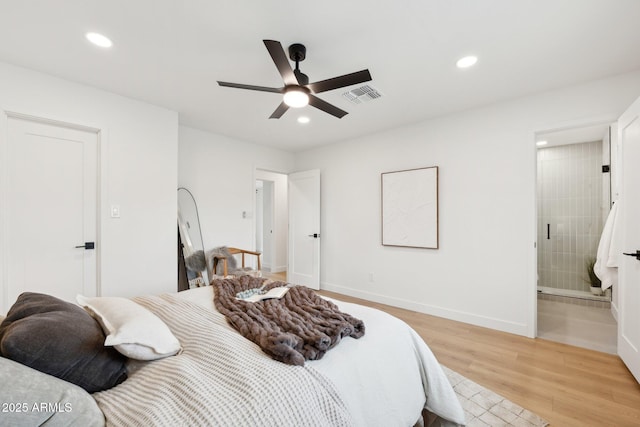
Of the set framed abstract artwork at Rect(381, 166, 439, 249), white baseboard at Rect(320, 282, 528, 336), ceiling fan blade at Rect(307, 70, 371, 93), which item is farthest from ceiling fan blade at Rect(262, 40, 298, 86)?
white baseboard at Rect(320, 282, 528, 336)

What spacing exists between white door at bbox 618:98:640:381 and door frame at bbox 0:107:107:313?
4619 mm

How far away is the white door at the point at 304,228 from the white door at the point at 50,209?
2.98m

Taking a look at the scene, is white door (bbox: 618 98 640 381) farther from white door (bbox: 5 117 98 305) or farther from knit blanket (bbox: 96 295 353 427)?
white door (bbox: 5 117 98 305)

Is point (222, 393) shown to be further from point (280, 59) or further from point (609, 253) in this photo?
point (609, 253)

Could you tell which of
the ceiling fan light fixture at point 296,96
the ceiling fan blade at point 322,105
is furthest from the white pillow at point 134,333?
the ceiling fan blade at point 322,105

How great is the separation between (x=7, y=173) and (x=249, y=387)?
294 centimetres

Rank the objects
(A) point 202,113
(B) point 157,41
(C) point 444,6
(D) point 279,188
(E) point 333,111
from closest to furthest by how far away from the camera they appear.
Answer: (C) point 444,6, (B) point 157,41, (E) point 333,111, (A) point 202,113, (D) point 279,188

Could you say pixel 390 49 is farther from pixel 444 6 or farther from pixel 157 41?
pixel 157 41

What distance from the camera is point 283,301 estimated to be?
1.78 metres

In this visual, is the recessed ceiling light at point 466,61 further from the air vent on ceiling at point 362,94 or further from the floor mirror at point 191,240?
the floor mirror at point 191,240

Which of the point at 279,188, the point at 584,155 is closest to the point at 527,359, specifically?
the point at 584,155

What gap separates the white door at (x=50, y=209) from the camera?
94.4 inches

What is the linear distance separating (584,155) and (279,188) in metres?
5.57

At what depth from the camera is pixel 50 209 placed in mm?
2562
